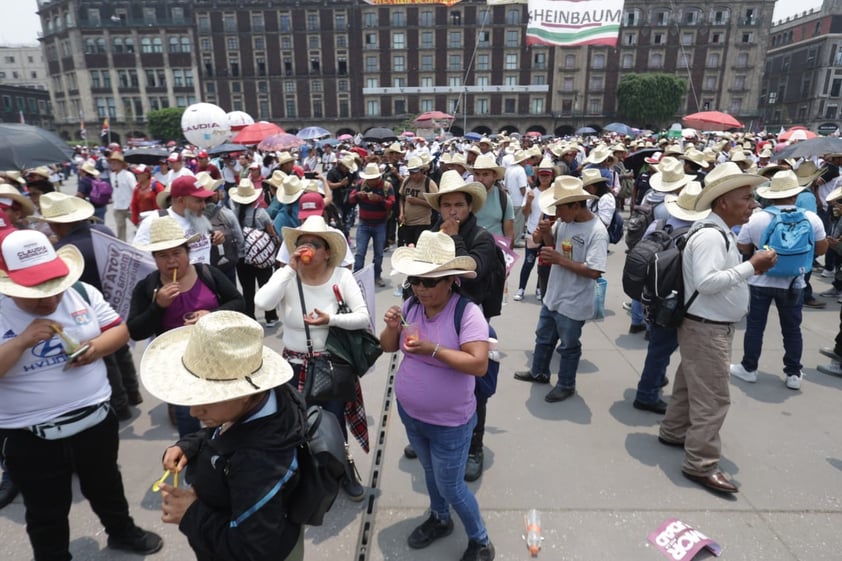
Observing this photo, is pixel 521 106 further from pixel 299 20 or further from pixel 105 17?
pixel 105 17

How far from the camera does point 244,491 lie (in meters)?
1.51

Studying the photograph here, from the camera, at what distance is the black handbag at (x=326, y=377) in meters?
2.80

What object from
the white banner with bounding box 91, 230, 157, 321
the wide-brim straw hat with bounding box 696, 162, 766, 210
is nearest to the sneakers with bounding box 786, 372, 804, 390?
the wide-brim straw hat with bounding box 696, 162, 766, 210

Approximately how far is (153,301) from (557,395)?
3259mm

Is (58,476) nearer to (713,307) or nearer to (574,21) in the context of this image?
(713,307)

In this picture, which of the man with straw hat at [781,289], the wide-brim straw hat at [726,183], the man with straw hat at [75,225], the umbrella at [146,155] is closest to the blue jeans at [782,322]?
the man with straw hat at [781,289]

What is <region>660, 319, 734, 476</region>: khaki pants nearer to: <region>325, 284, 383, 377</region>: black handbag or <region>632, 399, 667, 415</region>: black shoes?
<region>632, 399, 667, 415</region>: black shoes

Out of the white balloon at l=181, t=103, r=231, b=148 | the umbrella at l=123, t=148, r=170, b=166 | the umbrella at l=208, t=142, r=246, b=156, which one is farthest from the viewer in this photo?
→ the umbrella at l=208, t=142, r=246, b=156

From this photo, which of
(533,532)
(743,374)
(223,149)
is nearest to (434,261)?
(533,532)

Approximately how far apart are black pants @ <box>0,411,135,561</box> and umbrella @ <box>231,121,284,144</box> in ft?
37.6

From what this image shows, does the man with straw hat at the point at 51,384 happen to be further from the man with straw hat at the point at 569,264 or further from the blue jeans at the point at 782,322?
the blue jeans at the point at 782,322

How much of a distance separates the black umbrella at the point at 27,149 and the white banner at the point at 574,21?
41.4ft

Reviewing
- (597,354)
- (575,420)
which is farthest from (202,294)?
(597,354)

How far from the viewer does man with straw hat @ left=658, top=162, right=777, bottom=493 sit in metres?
3.03
